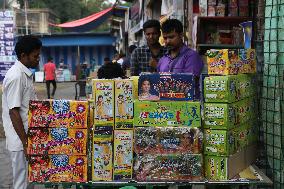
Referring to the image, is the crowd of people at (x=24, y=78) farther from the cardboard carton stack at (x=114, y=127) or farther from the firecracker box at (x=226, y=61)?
the firecracker box at (x=226, y=61)

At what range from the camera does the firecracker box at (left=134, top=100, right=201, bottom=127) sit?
10.8 ft

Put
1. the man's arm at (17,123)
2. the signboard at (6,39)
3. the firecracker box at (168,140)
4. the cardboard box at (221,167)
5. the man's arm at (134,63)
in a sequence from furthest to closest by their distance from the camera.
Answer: the signboard at (6,39), the man's arm at (134,63), the man's arm at (17,123), the cardboard box at (221,167), the firecracker box at (168,140)

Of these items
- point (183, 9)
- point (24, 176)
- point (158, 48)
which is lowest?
point (24, 176)

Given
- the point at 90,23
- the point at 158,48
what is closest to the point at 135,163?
the point at 158,48

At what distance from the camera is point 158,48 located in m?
5.36

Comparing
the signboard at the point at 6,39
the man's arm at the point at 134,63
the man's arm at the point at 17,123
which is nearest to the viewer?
the man's arm at the point at 17,123

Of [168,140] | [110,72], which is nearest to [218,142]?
[168,140]

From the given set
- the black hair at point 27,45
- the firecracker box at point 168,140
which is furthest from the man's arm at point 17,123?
the firecracker box at point 168,140

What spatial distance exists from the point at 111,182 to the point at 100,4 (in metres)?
63.5

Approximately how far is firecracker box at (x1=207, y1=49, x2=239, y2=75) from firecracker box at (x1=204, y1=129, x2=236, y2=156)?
0.47 m

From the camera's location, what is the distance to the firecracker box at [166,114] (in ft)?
10.8

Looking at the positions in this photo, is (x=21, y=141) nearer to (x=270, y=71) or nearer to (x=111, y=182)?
(x=111, y=182)

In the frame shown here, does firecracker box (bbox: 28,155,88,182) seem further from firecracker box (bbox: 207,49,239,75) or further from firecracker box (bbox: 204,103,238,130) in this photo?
firecracker box (bbox: 207,49,239,75)

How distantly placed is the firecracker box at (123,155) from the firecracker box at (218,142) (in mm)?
594
